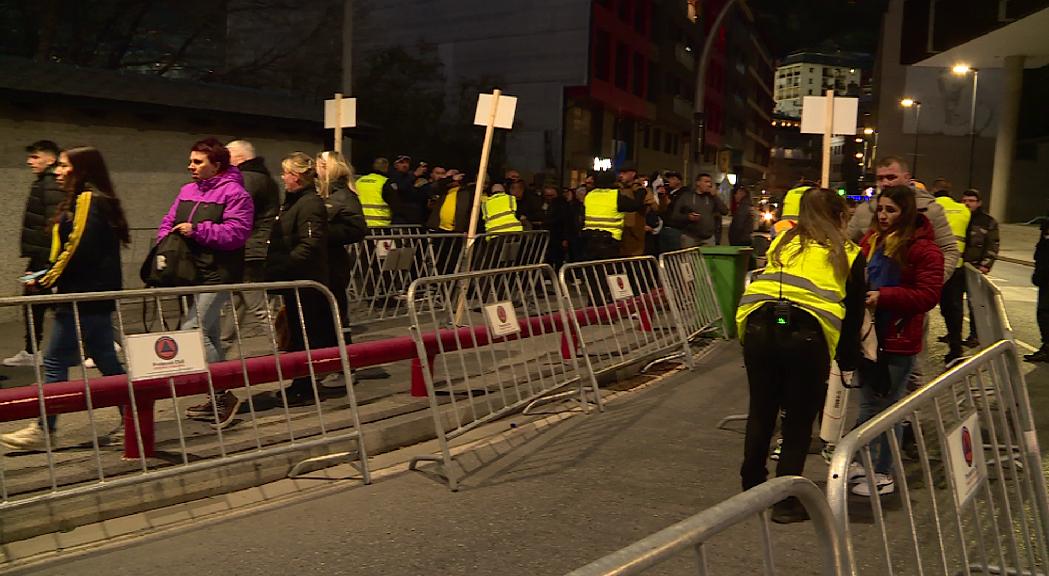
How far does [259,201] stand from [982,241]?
8640mm

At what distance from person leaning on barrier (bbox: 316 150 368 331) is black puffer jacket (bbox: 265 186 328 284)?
0.40 m

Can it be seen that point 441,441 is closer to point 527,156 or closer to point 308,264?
point 308,264

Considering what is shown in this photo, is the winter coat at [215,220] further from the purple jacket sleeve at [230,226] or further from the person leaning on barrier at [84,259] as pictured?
the person leaning on barrier at [84,259]

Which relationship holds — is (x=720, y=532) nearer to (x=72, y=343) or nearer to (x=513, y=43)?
(x=72, y=343)

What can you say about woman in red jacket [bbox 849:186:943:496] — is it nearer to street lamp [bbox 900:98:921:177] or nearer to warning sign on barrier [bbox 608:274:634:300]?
warning sign on barrier [bbox 608:274:634:300]

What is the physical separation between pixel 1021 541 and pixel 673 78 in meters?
51.1

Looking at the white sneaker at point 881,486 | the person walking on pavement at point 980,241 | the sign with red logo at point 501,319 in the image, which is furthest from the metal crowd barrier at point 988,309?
the person walking on pavement at point 980,241

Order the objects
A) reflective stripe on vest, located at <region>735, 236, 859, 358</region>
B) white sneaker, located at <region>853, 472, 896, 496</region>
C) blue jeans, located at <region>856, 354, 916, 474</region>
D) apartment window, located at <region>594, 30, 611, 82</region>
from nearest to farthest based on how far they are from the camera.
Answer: white sneaker, located at <region>853, 472, 896, 496</region>, reflective stripe on vest, located at <region>735, 236, 859, 358</region>, blue jeans, located at <region>856, 354, 916, 474</region>, apartment window, located at <region>594, 30, 611, 82</region>

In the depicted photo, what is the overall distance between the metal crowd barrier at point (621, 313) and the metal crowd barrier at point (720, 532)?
515cm

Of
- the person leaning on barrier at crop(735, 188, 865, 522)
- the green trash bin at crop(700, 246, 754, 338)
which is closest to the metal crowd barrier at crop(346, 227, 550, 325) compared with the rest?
the green trash bin at crop(700, 246, 754, 338)

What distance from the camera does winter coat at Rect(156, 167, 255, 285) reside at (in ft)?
22.4

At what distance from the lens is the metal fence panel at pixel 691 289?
989 centimetres

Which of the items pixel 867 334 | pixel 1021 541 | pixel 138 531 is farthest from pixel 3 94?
pixel 1021 541

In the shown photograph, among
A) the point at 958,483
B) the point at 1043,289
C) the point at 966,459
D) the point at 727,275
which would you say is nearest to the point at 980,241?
the point at 1043,289
